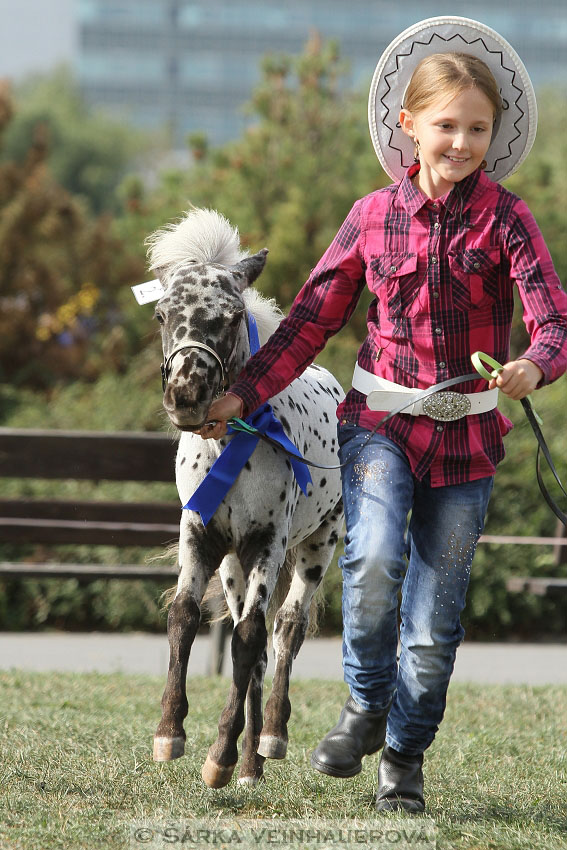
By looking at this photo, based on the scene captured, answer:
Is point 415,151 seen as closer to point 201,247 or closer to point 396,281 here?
point 396,281

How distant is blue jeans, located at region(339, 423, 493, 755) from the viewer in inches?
136

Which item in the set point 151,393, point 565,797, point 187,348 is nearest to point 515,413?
point 151,393

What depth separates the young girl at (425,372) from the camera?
11.3ft

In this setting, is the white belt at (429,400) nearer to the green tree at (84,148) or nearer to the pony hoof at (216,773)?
the pony hoof at (216,773)

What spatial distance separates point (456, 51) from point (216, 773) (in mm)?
2495

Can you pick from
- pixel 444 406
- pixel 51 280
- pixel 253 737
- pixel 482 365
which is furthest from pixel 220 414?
pixel 51 280

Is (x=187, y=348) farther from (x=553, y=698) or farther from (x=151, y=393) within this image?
(x=151, y=393)

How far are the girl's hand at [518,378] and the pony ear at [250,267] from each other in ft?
3.46

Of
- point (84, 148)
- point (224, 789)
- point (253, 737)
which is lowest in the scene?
point (224, 789)

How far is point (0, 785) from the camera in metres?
3.81

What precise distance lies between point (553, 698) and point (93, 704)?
264 centimetres

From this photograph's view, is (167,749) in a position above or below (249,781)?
above

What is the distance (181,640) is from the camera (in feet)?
11.9

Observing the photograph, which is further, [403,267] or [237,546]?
[237,546]
